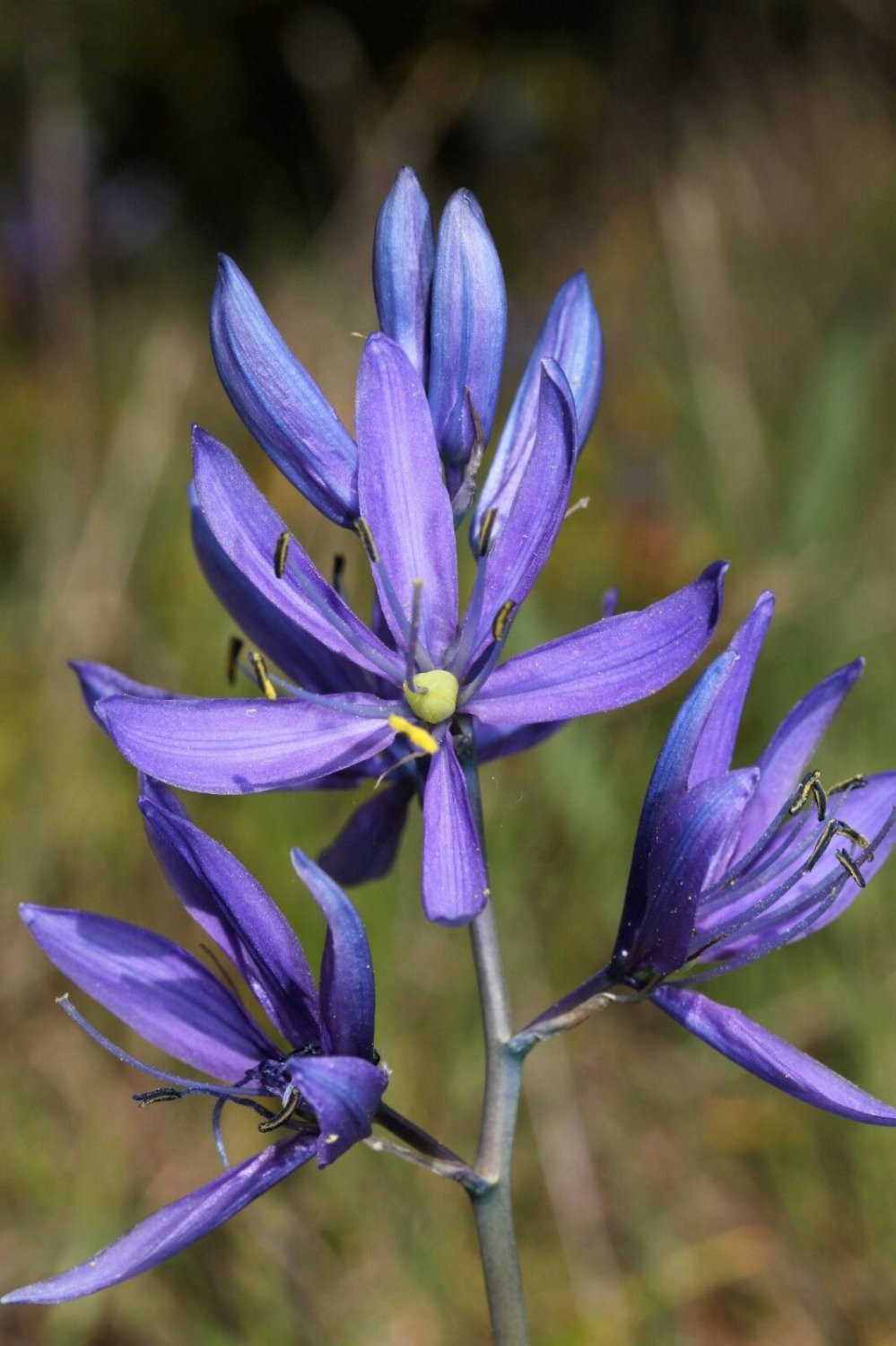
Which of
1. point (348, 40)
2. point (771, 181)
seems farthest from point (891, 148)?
point (348, 40)

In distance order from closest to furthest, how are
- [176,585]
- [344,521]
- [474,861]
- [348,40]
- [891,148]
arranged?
1. [474,861]
2. [344,521]
3. [176,585]
4. [891,148]
5. [348,40]

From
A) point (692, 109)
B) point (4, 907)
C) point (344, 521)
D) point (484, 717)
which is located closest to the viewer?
point (484, 717)

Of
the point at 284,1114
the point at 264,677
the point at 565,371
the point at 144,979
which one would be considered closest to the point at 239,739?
the point at 264,677

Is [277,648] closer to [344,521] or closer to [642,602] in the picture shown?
[344,521]

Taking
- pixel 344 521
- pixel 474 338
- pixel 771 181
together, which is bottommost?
pixel 344 521

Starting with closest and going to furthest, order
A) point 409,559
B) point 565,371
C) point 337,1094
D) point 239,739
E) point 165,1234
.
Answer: point 337,1094 < point 165,1234 < point 239,739 < point 409,559 < point 565,371

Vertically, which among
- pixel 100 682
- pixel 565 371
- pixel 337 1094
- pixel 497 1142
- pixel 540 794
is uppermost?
pixel 565 371

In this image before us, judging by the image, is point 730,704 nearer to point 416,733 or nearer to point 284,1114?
point 416,733
